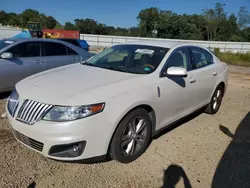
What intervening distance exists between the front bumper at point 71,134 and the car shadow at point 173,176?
0.83m

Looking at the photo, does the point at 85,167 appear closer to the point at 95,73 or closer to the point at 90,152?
the point at 90,152

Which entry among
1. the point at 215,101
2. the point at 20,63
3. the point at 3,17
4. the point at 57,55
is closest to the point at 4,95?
the point at 20,63

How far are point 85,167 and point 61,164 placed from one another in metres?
0.32

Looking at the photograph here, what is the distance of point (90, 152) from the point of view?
2590 millimetres

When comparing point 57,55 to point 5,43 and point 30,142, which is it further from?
point 30,142

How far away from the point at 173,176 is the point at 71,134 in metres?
Result: 1.39

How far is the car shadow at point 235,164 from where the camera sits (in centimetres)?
285

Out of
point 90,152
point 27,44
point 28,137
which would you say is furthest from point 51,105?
point 27,44

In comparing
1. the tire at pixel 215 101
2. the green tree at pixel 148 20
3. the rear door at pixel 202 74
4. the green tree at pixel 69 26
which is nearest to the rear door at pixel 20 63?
the rear door at pixel 202 74

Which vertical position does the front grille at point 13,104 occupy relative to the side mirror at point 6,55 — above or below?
below

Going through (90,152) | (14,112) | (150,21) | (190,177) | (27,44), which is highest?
(150,21)

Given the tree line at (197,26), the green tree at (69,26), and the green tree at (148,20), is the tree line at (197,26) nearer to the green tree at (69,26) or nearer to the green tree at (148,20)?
the green tree at (148,20)

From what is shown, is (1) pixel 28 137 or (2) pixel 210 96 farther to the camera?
(2) pixel 210 96

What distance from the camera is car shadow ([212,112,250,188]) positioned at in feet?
9.36
